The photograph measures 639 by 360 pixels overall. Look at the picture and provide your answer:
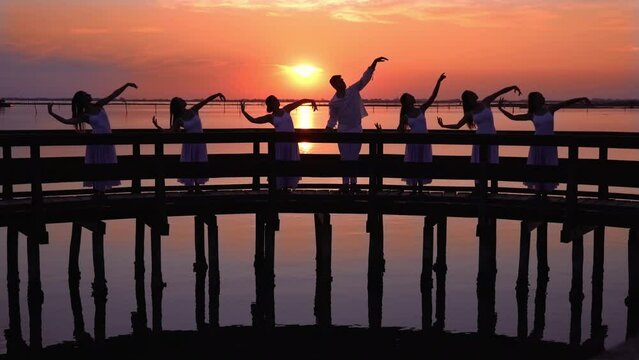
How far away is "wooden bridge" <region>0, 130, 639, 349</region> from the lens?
1345cm

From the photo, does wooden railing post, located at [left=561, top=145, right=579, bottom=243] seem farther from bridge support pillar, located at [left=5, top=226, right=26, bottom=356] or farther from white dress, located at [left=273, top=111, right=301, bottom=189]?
bridge support pillar, located at [left=5, top=226, right=26, bottom=356]

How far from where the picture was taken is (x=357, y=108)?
15.8 m

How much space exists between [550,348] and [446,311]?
7.98 ft

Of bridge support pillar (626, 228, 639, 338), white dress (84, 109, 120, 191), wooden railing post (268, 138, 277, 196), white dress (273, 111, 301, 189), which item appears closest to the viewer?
wooden railing post (268, 138, 277, 196)

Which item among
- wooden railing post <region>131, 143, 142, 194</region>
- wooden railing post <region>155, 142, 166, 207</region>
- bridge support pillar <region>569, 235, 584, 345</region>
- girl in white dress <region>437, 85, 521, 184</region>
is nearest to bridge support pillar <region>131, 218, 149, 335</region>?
wooden railing post <region>131, 143, 142, 194</region>

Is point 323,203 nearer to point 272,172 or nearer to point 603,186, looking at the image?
point 272,172

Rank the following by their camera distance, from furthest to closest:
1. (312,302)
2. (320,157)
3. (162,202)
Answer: (312,302) < (320,157) < (162,202)

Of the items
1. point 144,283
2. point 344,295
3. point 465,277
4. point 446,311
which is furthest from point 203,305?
point 465,277

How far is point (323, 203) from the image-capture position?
15.0 meters

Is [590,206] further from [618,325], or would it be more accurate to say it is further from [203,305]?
[203,305]

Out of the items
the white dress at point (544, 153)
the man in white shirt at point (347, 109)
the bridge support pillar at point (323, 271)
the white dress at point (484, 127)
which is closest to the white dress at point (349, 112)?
the man in white shirt at point (347, 109)

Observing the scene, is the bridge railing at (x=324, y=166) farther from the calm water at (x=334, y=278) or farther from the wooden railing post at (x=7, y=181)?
the calm water at (x=334, y=278)

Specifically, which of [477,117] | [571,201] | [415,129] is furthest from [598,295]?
[415,129]

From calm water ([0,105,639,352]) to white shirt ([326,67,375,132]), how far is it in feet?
11.2
